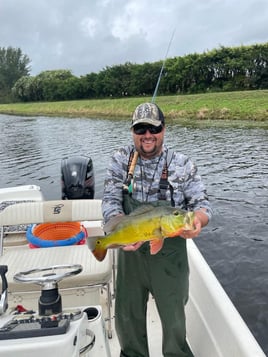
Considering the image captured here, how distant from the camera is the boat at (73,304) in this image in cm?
211

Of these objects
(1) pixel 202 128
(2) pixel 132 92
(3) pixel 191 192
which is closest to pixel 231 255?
(3) pixel 191 192

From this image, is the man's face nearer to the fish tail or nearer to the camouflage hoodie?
the camouflage hoodie

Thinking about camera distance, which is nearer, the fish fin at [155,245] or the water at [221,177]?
the fish fin at [155,245]

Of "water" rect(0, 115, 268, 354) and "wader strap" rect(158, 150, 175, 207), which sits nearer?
"wader strap" rect(158, 150, 175, 207)

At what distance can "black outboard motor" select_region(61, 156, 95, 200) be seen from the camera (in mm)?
5476

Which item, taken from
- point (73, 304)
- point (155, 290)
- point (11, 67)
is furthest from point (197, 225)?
point (11, 67)

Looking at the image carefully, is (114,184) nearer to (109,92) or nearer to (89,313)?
(89,313)

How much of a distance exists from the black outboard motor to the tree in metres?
101

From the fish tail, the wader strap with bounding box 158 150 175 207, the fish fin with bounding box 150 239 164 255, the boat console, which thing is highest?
the wader strap with bounding box 158 150 175 207

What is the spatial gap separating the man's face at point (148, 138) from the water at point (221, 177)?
11.4 ft

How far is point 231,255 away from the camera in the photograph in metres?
7.32

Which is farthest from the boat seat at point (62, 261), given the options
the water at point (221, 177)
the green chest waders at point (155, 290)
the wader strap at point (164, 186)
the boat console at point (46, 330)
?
the water at point (221, 177)

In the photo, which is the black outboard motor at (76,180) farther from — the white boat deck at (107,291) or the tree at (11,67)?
the tree at (11,67)

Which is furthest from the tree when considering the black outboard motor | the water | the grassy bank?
the black outboard motor
